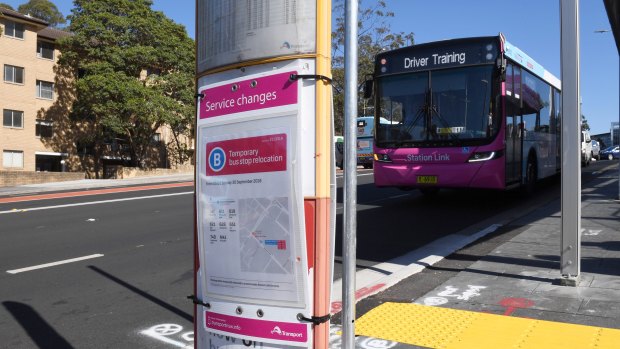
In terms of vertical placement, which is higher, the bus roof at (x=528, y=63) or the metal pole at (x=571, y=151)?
the bus roof at (x=528, y=63)

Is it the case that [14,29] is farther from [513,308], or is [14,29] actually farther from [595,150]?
[595,150]

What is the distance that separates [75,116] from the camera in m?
36.9

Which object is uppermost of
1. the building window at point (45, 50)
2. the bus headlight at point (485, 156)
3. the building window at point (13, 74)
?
the building window at point (45, 50)

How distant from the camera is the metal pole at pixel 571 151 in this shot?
220 inches

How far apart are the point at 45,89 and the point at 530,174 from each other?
38.2 metres

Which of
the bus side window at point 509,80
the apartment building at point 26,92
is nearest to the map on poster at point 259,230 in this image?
the bus side window at point 509,80

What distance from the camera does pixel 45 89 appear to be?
41.0 meters

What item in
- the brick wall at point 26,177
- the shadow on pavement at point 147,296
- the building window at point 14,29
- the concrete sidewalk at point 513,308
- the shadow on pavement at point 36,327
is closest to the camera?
the concrete sidewalk at point 513,308

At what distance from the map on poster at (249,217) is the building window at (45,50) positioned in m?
43.8

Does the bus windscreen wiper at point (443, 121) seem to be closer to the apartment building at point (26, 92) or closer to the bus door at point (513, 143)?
the bus door at point (513, 143)

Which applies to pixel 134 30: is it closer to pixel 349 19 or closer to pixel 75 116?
pixel 75 116

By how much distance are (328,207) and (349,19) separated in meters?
0.92

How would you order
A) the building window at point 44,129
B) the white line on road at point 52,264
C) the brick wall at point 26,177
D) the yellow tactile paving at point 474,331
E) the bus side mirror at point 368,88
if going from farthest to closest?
1. the building window at point 44,129
2. the brick wall at point 26,177
3. the bus side mirror at point 368,88
4. the white line on road at point 52,264
5. the yellow tactile paving at point 474,331

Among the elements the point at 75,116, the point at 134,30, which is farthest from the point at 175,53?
the point at 75,116
